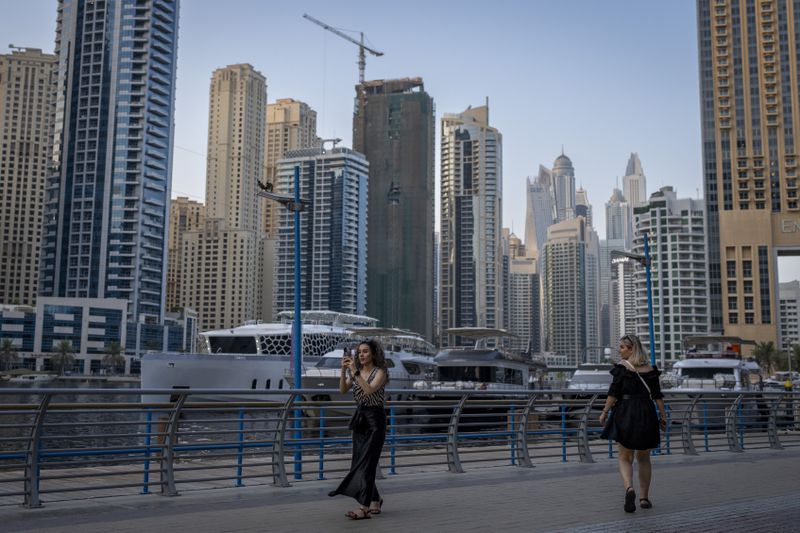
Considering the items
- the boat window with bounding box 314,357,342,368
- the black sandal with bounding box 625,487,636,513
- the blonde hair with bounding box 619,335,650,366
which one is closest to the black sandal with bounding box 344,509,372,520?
the black sandal with bounding box 625,487,636,513

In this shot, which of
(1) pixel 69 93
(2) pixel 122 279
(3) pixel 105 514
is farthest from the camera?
(1) pixel 69 93

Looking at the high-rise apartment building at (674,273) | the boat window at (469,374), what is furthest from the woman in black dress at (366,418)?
the high-rise apartment building at (674,273)

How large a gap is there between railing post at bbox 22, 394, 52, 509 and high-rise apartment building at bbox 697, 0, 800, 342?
4536 inches

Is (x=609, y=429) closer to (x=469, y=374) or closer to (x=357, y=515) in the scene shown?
(x=357, y=515)

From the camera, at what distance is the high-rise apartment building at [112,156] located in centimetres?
16225

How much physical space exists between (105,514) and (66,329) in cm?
14420

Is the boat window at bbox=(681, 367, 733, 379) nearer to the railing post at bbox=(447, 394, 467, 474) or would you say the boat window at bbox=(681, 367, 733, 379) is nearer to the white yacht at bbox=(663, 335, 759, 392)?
the white yacht at bbox=(663, 335, 759, 392)

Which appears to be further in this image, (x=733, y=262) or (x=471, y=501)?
(x=733, y=262)

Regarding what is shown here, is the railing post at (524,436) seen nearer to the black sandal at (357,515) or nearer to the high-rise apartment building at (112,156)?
the black sandal at (357,515)

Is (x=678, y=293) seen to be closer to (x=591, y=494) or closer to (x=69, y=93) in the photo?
(x=69, y=93)

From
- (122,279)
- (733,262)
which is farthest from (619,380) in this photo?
(122,279)

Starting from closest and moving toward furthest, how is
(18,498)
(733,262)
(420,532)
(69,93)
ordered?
1. (420,532)
2. (18,498)
3. (733,262)
4. (69,93)

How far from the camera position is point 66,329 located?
142m

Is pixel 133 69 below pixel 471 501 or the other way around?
the other way around
